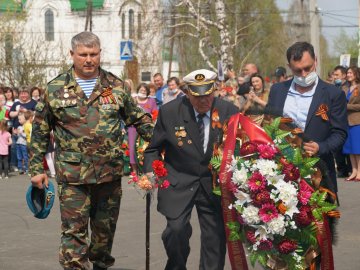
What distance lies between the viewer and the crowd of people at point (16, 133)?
19.5 meters

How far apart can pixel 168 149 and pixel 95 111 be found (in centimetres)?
66

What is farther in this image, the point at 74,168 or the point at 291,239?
the point at 74,168

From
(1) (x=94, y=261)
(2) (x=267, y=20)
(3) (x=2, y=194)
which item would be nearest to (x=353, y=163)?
(3) (x=2, y=194)

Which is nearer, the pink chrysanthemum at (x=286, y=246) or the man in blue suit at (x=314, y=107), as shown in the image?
the pink chrysanthemum at (x=286, y=246)

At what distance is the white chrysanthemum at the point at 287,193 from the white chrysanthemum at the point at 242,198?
23cm

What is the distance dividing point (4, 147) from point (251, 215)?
44.3 feet

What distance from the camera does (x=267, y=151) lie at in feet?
21.5

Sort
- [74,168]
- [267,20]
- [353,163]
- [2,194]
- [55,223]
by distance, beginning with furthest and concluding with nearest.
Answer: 1. [267,20]
2. [353,163]
3. [2,194]
4. [55,223]
5. [74,168]

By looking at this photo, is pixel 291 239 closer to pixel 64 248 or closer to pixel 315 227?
pixel 315 227

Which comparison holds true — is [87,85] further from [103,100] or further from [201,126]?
[201,126]

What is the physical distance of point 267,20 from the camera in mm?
62938

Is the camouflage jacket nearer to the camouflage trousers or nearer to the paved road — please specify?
the camouflage trousers

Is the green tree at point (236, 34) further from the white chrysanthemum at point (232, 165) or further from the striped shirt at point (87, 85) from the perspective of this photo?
the white chrysanthemum at point (232, 165)

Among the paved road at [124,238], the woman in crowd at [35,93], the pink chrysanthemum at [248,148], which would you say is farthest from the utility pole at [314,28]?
the pink chrysanthemum at [248,148]
